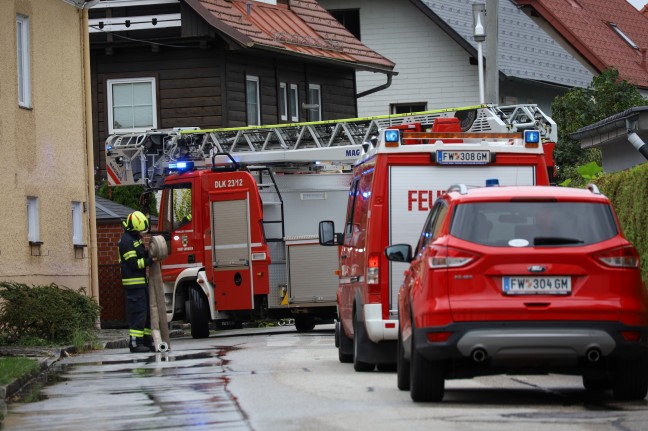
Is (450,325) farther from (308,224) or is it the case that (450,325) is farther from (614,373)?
(308,224)

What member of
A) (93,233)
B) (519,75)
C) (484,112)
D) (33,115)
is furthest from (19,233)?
(519,75)

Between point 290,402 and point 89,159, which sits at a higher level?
point 89,159

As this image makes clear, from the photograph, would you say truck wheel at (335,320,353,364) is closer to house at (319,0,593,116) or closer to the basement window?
house at (319,0,593,116)

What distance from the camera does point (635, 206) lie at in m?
16.2

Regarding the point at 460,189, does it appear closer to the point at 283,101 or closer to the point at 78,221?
the point at 78,221

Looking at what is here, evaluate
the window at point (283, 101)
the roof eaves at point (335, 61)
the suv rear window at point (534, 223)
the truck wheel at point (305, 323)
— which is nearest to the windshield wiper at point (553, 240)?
the suv rear window at point (534, 223)

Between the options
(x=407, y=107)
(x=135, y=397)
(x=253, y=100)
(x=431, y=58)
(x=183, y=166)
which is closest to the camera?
(x=135, y=397)

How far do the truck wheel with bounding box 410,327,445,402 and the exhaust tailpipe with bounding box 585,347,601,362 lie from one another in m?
1.13

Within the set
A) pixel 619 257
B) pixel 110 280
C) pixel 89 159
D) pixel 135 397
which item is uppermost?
pixel 89 159

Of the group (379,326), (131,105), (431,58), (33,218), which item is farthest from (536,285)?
(431,58)

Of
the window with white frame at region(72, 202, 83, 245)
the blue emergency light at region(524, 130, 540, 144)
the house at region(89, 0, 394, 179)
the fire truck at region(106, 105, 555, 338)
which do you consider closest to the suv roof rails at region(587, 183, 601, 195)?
the blue emergency light at region(524, 130, 540, 144)

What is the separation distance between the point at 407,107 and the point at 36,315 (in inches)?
1175

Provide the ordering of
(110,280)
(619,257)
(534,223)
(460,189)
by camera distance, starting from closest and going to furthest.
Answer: (619,257) < (534,223) < (460,189) < (110,280)

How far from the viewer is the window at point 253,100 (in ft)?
120
